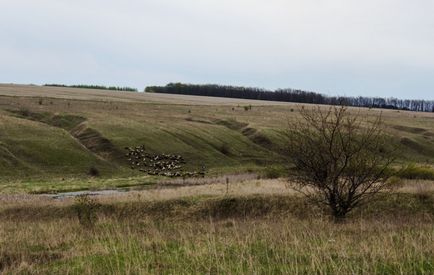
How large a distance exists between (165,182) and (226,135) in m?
32.1

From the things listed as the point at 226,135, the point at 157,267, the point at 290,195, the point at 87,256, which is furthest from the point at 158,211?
the point at 226,135

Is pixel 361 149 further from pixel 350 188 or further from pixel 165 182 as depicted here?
pixel 165 182

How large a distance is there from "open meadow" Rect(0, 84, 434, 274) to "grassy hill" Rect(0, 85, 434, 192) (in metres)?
0.28

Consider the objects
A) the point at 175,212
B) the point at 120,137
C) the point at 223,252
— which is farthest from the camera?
the point at 120,137

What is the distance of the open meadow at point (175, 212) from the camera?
9109 millimetres

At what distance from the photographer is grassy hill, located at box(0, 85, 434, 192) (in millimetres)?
58156

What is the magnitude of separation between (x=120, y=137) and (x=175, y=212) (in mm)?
46256

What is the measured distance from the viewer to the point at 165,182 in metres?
50.7

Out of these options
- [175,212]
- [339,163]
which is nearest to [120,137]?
[175,212]

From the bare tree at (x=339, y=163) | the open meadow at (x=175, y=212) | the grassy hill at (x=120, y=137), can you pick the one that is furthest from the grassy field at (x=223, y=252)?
the grassy hill at (x=120, y=137)

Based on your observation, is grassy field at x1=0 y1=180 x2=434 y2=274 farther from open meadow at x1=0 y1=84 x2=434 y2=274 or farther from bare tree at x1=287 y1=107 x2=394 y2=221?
bare tree at x1=287 y1=107 x2=394 y2=221

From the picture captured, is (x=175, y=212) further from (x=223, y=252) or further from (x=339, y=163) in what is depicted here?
(x=223, y=252)

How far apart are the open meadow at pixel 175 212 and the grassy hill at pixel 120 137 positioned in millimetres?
283

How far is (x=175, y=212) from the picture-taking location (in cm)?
2638
